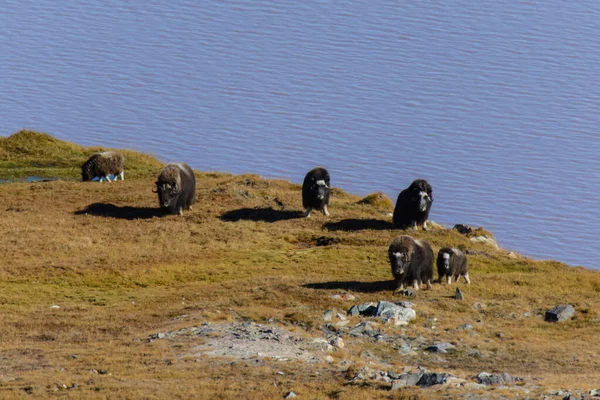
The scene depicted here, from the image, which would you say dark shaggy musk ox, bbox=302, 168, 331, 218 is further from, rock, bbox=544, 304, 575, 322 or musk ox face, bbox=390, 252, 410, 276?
rock, bbox=544, 304, 575, 322

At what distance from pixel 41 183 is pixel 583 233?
50409 millimetres

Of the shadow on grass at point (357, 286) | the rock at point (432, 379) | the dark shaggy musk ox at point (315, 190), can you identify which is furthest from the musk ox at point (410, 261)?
the dark shaggy musk ox at point (315, 190)

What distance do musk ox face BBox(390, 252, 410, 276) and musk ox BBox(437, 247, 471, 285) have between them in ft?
10.3

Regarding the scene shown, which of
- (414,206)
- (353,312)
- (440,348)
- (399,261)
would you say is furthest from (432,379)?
(414,206)

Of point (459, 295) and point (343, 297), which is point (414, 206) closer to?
point (459, 295)

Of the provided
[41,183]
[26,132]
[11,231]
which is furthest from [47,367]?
[26,132]

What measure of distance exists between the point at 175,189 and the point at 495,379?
90.1 feet

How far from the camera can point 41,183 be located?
58.3 metres

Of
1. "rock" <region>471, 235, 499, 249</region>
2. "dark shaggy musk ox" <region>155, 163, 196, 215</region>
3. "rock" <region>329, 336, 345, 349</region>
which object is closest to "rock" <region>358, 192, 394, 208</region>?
"rock" <region>471, 235, 499, 249</region>

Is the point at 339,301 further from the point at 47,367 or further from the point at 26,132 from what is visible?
the point at 26,132

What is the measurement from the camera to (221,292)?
3731 cm

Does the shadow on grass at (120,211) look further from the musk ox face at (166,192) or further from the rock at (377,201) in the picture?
the rock at (377,201)

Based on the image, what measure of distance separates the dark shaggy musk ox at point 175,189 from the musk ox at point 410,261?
16.0 meters

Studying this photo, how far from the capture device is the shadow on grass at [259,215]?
168ft
